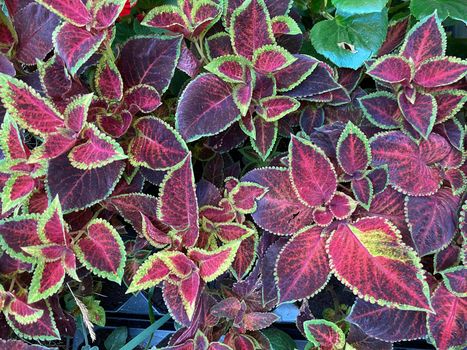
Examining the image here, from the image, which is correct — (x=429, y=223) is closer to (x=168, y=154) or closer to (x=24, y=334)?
(x=168, y=154)

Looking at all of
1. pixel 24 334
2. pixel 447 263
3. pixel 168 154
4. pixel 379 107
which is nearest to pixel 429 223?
pixel 447 263

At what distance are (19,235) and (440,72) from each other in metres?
0.62

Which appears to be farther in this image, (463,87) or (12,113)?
(463,87)

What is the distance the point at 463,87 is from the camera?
760 mm

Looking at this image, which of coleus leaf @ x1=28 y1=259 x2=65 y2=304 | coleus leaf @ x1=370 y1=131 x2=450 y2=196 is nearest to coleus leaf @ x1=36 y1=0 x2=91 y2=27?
coleus leaf @ x1=28 y1=259 x2=65 y2=304

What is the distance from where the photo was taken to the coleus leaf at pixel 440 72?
2.29 ft

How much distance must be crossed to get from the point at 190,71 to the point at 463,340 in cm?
54

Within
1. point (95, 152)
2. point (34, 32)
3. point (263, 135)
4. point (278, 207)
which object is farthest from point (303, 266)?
point (34, 32)

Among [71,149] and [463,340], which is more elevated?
[71,149]

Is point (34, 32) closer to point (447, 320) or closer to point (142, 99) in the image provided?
point (142, 99)

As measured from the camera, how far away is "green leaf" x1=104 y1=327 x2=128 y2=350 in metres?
0.96

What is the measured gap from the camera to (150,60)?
731mm

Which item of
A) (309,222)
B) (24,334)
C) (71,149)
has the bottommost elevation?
(24,334)

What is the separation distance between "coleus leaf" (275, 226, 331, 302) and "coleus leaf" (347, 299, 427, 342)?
0.08 meters
